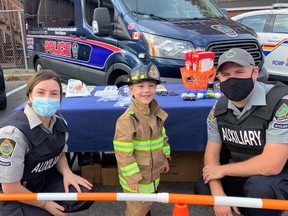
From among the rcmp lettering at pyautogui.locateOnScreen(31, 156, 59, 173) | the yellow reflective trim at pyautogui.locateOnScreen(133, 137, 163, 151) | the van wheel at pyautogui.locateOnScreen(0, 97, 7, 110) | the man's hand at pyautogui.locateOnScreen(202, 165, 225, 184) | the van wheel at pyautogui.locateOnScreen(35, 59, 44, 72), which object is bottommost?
the van wheel at pyautogui.locateOnScreen(0, 97, 7, 110)

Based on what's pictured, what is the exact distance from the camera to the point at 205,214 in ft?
9.61

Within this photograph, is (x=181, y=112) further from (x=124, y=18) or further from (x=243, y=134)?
(x=124, y=18)

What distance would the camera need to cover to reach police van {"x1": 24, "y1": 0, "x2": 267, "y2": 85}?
406 centimetres

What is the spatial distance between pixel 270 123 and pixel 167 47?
2.15 meters

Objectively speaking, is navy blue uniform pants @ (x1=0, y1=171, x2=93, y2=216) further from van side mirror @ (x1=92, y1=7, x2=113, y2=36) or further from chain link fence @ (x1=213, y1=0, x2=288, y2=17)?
chain link fence @ (x1=213, y1=0, x2=288, y2=17)

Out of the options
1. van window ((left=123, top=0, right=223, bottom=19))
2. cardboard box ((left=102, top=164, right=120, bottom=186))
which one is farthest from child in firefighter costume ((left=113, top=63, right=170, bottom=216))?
van window ((left=123, top=0, right=223, bottom=19))

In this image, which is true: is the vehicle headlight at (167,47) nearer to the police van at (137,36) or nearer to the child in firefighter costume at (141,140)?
the police van at (137,36)

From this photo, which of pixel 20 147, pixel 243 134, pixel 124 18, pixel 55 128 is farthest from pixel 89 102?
pixel 124 18

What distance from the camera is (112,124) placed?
9.18ft

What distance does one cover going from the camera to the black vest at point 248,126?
7.06 ft

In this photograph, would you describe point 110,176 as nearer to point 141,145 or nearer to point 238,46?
point 141,145

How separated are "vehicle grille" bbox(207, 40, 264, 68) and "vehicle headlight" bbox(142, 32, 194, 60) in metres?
0.31

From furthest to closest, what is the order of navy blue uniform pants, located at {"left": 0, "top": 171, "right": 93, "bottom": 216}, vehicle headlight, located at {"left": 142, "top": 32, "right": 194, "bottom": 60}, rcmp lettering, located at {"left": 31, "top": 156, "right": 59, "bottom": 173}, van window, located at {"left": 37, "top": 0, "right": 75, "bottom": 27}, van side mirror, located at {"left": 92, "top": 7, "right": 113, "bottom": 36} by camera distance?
van window, located at {"left": 37, "top": 0, "right": 75, "bottom": 27}
van side mirror, located at {"left": 92, "top": 7, "right": 113, "bottom": 36}
vehicle headlight, located at {"left": 142, "top": 32, "right": 194, "bottom": 60}
rcmp lettering, located at {"left": 31, "top": 156, "right": 59, "bottom": 173}
navy blue uniform pants, located at {"left": 0, "top": 171, "right": 93, "bottom": 216}

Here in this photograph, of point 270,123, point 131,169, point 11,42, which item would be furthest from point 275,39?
point 11,42
